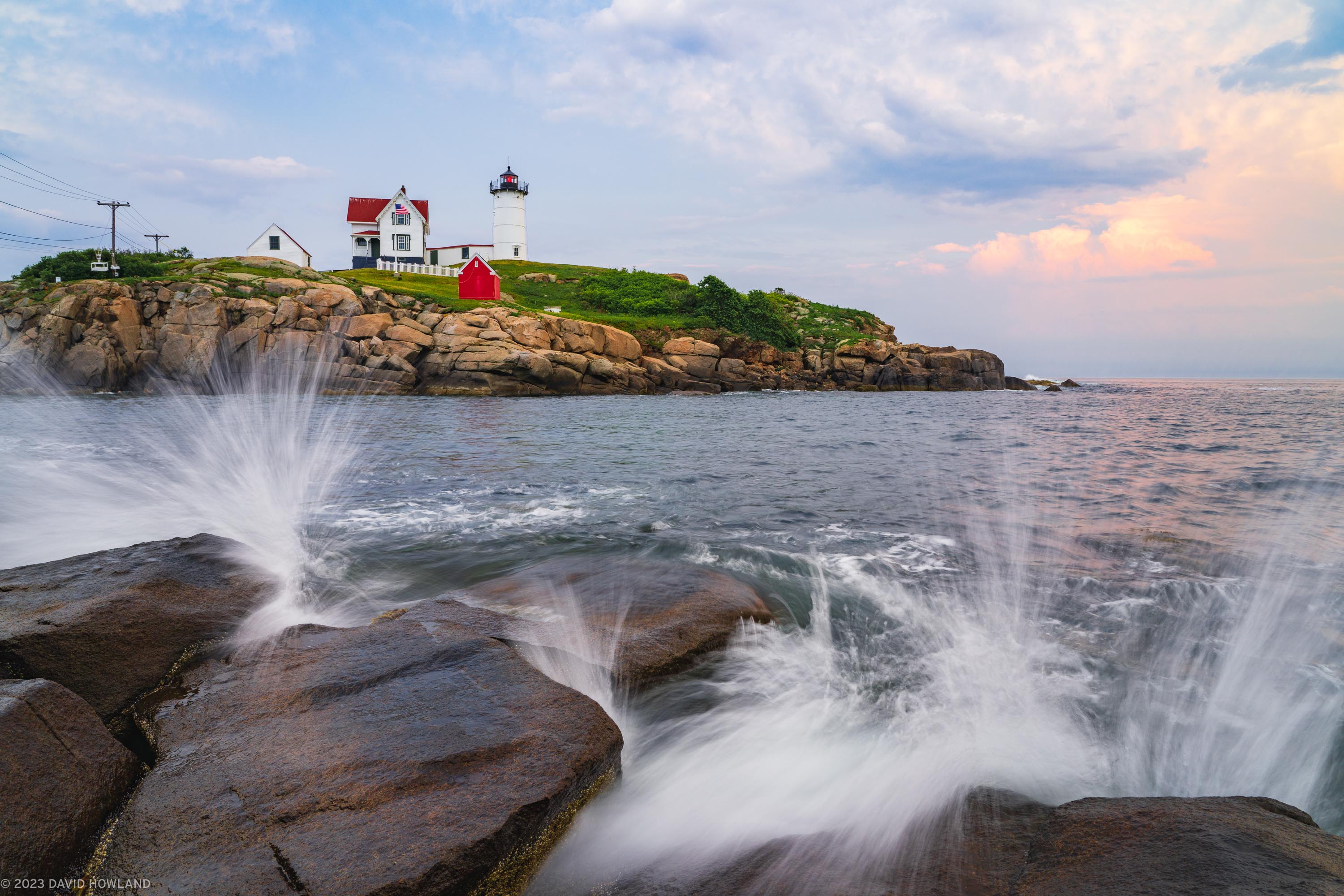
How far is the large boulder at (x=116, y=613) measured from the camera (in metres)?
4.14

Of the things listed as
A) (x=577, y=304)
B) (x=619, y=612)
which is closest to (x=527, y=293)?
(x=577, y=304)

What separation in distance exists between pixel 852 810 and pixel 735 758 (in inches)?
34.7

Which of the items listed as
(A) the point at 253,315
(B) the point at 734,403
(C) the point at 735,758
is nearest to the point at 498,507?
(C) the point at 735,758

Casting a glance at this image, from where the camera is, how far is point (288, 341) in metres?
43.4

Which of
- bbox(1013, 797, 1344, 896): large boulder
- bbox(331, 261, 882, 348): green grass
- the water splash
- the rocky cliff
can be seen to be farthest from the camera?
bbox(331, 261, 882, 348): green grass

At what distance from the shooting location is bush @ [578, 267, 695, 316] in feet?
229

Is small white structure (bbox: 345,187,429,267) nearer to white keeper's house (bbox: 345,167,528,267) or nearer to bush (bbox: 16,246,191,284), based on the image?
white keeper's house (bbox: 345,167,528,267)

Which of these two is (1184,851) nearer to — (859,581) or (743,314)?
(859,581)

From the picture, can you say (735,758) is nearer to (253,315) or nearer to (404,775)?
(404,775)

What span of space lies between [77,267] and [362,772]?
215 ft

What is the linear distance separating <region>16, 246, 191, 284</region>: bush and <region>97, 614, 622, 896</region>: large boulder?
60.8 meters

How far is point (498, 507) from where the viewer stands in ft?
37.9

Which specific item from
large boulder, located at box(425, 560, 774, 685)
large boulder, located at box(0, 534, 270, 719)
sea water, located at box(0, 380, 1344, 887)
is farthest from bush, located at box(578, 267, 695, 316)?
large boulder, located at box(0, 534, 270, 719)

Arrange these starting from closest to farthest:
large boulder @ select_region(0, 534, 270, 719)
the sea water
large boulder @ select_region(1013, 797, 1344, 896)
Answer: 1. large boulder @ select_region(1013, 797, 1344, 896)
2. large boulder @ select_region(0, 534, 270, 719)
3. the sea water
